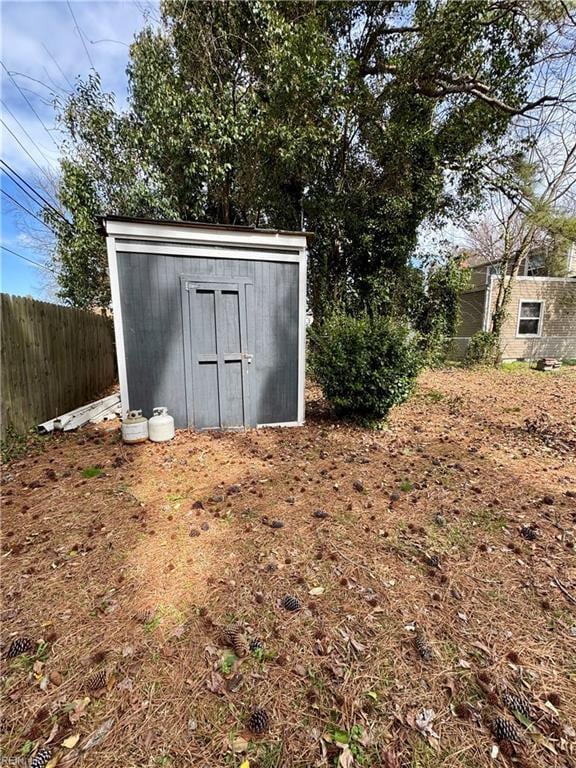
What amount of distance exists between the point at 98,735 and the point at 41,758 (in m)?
0.16

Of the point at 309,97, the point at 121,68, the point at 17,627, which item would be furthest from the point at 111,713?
the point at 121,68

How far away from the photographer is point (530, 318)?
39.3 ft

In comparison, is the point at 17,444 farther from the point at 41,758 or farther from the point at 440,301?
the point at 440,301

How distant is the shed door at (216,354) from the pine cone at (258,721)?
11.3ft

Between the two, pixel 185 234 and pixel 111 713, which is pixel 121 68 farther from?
pixel 111 713

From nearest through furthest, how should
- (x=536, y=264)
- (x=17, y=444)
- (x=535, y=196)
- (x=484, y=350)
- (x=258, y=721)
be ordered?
(x=258, y=721) → (x=17, y=444) → (x=535, y=196) → (x=484, y=350) → (x=536, y=264)

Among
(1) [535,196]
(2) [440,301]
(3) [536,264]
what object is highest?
(1) [535,196]

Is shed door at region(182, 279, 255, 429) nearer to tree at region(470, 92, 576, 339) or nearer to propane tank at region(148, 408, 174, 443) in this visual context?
propane tank at region(148, 408, 174, 443)

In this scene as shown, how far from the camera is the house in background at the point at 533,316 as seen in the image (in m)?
11.7

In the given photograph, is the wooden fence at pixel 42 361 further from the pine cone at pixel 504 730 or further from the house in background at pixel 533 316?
the house in background at pixel 533 316

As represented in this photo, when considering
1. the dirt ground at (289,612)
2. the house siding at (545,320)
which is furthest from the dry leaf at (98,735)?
the house siding at (545,320)

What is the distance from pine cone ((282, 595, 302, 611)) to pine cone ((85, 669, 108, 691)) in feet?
2.54

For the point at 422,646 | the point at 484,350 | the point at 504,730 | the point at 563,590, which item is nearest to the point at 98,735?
the point at 422,646

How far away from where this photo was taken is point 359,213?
820cm
